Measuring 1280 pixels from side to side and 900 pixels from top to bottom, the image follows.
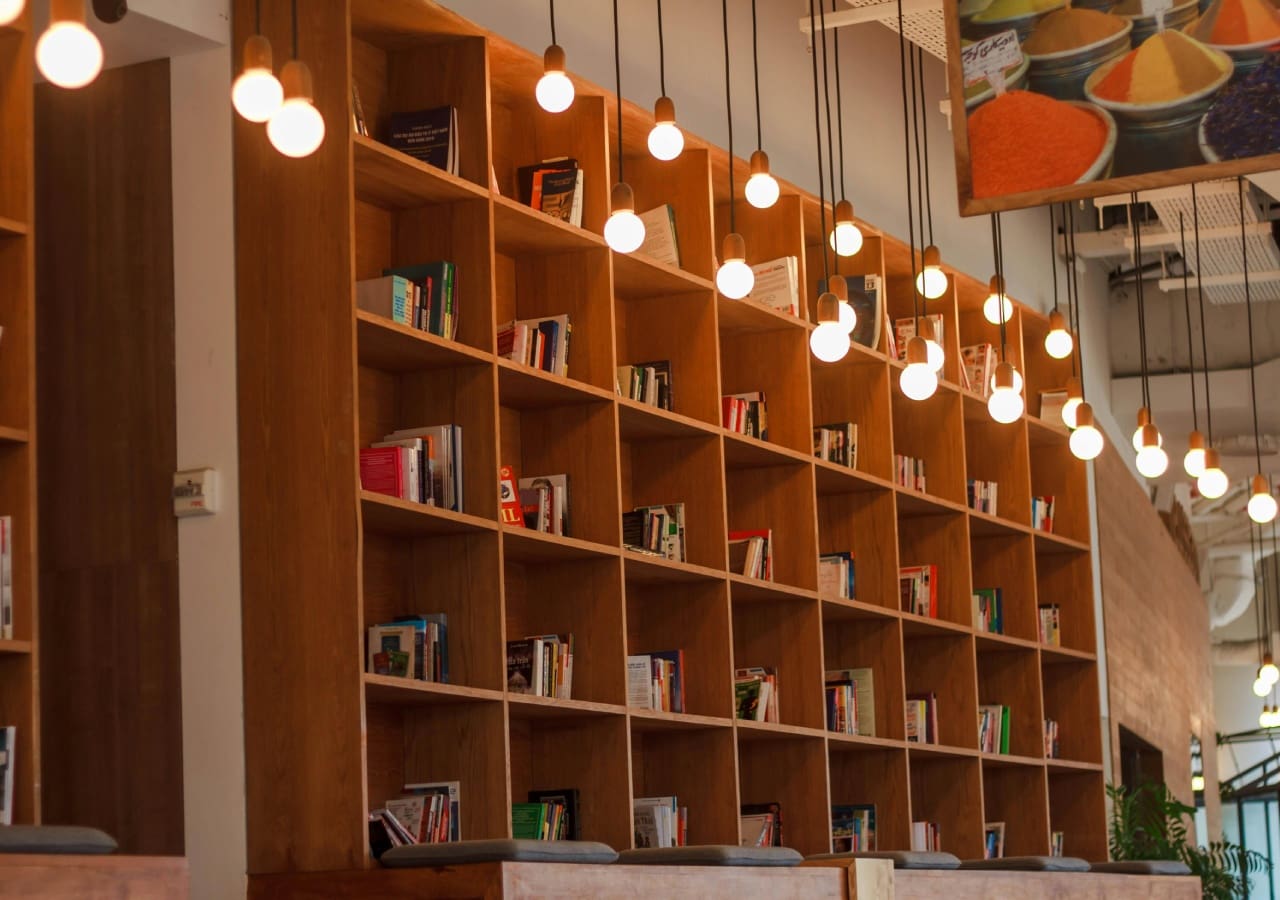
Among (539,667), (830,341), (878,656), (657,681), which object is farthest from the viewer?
(878,656)

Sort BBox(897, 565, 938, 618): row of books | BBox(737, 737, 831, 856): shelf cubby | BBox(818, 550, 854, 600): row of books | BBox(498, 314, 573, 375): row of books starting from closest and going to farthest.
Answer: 1. BBox(498, 314, 573, 375): row of books
2. BBox(737, 737, 831, 856): shelf cubby
3. BBox(818, 550, 854, 600): row of books
4. BBox(897, 565, 938, 618): row of books

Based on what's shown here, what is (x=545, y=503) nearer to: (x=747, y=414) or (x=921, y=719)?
(x=747, y=414)

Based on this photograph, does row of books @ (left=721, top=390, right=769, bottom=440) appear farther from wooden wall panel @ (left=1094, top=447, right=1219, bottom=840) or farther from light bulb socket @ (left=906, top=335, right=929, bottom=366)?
wooden wall panel @ (left=1094, top=447, right=1219, bottom=840)

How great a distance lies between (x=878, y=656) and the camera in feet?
27.3

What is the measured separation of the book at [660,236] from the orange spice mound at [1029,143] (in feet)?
7.71

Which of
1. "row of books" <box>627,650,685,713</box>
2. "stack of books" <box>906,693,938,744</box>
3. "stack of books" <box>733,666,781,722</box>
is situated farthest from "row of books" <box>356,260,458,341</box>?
"stack of books" <box>906,693,938,744</box>

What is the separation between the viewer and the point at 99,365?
18.0 ft

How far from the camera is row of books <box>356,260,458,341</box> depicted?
5574 mm

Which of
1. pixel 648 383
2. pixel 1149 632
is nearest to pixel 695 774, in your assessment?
pixel 648 383

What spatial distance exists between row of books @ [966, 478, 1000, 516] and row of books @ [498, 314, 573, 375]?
3692 millimetres

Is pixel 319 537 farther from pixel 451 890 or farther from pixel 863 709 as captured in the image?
pixel 863 709

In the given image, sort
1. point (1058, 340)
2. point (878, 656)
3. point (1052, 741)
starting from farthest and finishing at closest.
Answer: point (1052, 741) < point (878, 656) < point (1058, 340)

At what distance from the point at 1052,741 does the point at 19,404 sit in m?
6.99

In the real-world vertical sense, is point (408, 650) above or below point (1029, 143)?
below
